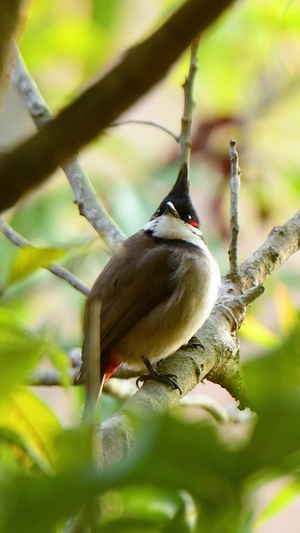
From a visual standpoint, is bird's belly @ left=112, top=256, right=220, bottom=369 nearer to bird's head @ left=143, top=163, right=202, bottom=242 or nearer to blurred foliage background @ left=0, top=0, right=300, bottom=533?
blurred foliage background @ left=0, top=0, right=300, bottom=533

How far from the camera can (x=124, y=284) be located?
6.61 feet

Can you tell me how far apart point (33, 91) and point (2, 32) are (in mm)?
1394

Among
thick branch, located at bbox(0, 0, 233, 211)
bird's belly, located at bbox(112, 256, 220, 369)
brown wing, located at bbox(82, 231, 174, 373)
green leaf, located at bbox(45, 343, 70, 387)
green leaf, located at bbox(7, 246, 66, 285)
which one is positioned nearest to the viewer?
thick branch, located at bbox(0, 0, 233, 211)

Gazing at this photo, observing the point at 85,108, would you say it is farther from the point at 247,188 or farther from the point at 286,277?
the point at 247,188

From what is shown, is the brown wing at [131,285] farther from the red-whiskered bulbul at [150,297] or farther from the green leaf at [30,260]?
the green leaf at [30,260]

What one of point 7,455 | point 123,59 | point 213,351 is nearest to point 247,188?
point 213,351

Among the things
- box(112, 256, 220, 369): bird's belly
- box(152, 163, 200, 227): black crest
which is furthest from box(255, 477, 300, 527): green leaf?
box(152, 163, 200, 227): black crest

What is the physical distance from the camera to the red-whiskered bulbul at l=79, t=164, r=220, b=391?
6.28ft

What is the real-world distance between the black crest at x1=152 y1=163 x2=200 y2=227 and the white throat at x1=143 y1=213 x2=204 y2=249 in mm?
28

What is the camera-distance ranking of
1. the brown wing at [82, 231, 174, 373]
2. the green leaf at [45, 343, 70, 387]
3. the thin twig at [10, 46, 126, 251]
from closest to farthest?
the green leaf at [45, 343, 70, 387] < the thin twig at [10, 46, 126, 251] < the brown wing at [82, 231, 174, 373]

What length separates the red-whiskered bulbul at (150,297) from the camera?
6.28 feet

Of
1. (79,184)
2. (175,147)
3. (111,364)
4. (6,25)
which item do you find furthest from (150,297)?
(6,25)

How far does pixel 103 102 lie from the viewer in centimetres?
38

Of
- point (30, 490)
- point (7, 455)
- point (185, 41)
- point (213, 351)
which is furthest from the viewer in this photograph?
point (213, 351)
